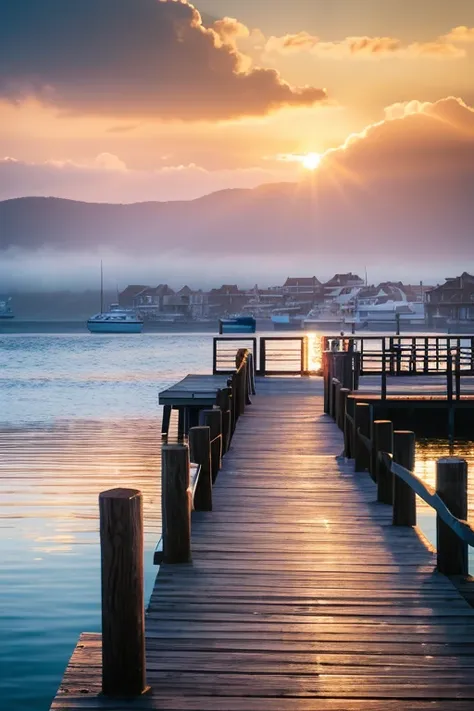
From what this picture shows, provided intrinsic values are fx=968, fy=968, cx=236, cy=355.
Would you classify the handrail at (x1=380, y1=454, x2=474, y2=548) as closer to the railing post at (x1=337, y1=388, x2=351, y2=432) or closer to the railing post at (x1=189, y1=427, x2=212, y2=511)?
the railing post at (x1=189, y1=427, x2=212, y2=511)

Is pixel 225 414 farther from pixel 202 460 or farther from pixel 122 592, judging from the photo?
pixel 122 592

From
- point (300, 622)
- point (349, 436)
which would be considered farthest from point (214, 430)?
point (300, 622)

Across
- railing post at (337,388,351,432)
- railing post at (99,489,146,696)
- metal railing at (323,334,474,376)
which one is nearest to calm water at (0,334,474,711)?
railing post at (337,388,351,432)

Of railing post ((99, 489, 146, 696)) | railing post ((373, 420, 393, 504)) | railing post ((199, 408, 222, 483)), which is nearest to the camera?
railing post ((99, 489, 146, 696))

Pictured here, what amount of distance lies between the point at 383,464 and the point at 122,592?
5.63 meters

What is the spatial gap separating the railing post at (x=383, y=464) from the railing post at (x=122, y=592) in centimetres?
557

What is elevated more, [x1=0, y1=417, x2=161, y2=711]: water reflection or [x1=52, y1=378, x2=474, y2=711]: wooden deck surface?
[x1=52, y1=378, x2=474, y2=711]: wooden deck surface

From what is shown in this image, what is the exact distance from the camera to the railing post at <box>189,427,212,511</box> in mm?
9422

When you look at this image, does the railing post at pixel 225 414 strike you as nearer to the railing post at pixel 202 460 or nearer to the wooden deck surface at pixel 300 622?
the wooden deck surface at pixel 300 622

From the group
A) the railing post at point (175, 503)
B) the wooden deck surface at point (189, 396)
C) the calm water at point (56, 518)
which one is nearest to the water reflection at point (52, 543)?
the calm water at point (56, 518)

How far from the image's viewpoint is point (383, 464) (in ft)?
33.1

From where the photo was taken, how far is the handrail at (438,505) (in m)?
5.68

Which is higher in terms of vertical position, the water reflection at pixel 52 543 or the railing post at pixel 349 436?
the railing post at pixel 349 436

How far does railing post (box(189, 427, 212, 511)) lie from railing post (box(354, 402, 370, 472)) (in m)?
2.77
